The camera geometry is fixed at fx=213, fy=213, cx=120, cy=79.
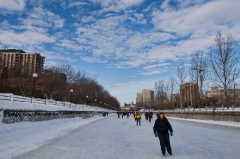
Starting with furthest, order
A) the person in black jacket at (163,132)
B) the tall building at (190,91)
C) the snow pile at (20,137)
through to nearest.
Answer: the tall building at (190,91)
the snow pile at (20,137)
the person in black jacket at (163,132)

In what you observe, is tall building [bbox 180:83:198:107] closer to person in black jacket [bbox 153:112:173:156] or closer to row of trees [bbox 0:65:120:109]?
row of trees [bbox 0:65:120:109]

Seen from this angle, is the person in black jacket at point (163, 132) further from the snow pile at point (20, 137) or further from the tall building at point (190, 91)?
the tall building at point (190, 91)

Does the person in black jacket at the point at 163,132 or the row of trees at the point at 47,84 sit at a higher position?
the row of trees at the point at 47,84

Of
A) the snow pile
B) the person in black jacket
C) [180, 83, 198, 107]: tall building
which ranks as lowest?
the snow pile

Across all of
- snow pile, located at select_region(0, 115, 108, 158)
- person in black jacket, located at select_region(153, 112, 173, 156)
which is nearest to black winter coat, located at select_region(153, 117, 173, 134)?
person in black jacket, located at select_region(153, 112, 173, 156)

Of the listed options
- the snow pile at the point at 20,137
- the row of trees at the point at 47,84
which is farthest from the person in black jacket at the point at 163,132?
the row of trees at the point at 47,84

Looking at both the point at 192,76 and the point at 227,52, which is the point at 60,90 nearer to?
the point at 192,76

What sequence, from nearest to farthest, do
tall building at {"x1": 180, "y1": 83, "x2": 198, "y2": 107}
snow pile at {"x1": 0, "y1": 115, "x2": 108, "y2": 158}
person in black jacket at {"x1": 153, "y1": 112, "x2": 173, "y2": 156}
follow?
person in black jacket at {"x1": 153, "y1": 112, "x2": 173, "y2": 156} → snow pile at {"x1": 0, "y1": 115, "x2": 108, "y2": 158} → tall building at {"x1": 180, "y1": 83, "x2": 198, "y2": 107}

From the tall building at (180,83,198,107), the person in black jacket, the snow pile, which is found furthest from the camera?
the tall building at (180,83,198,107)

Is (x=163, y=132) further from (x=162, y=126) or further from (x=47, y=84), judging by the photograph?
(x=47, y=84)

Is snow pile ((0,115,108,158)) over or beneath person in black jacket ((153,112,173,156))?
beneath

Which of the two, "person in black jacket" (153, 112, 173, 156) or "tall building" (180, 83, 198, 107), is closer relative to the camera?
"person in black jacket" (153, 112, 173, 156)

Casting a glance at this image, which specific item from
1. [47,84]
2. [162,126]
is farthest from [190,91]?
[162,126]

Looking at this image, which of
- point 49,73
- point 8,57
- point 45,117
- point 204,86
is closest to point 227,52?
point 204,86
